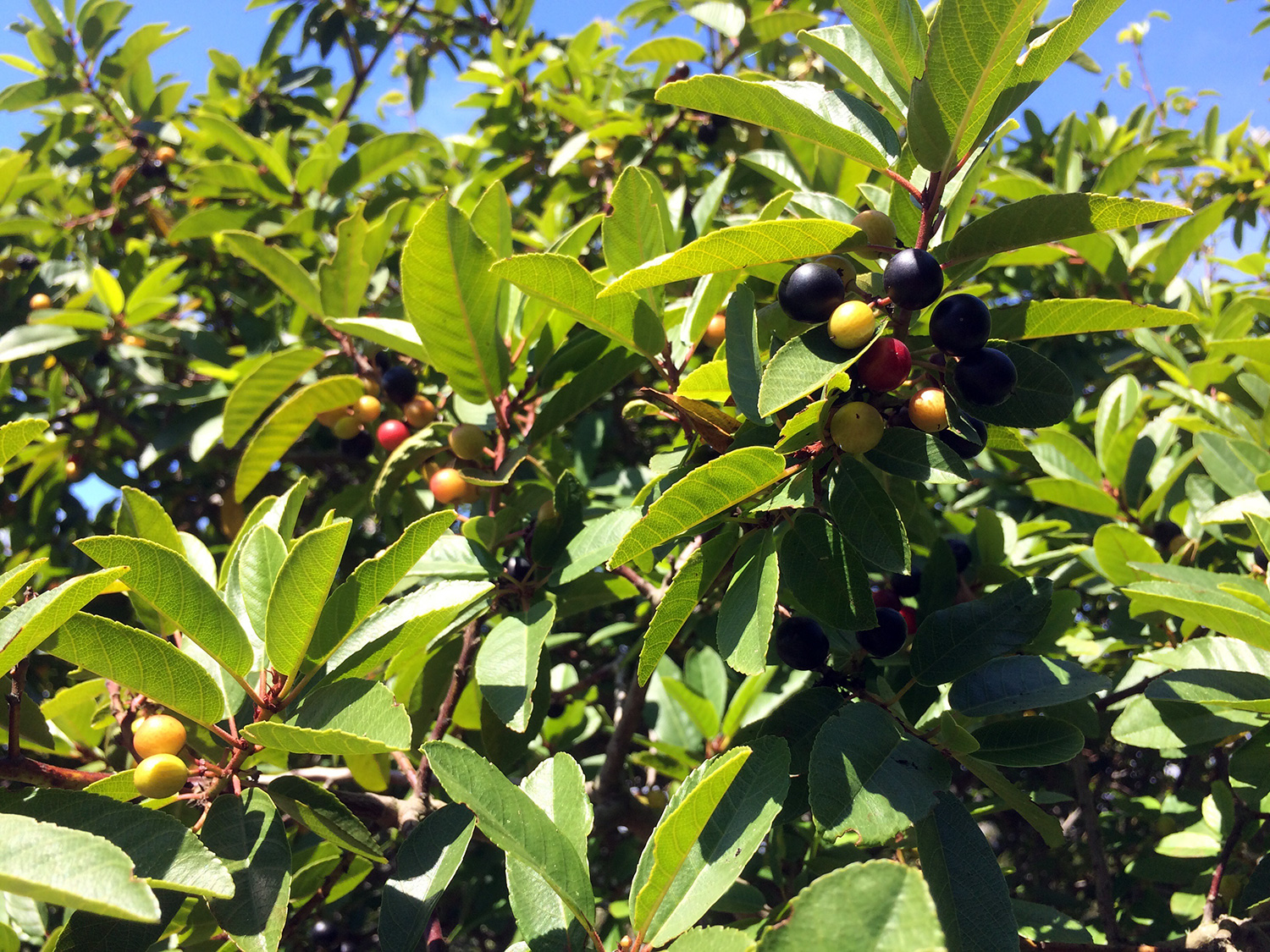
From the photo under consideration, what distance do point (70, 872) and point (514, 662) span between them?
2.02 ft

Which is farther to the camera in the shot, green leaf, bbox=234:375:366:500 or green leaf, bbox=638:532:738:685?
green leaf, bbox=234:375:366:500

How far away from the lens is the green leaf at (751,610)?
0.95 meters

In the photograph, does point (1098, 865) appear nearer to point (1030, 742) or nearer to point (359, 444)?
point (1030, 742)

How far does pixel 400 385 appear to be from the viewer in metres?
1.79

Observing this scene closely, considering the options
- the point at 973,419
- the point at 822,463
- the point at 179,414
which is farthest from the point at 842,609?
the point at 179,414

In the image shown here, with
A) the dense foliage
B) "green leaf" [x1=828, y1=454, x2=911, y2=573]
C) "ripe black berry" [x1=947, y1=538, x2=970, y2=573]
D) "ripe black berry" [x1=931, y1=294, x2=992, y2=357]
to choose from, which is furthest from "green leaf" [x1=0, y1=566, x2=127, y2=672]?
"ripe black berry" [x1=947, y1=538, x2=970, y2=573]

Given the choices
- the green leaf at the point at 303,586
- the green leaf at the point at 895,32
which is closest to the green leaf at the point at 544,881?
the green leaf at the point at 303,586

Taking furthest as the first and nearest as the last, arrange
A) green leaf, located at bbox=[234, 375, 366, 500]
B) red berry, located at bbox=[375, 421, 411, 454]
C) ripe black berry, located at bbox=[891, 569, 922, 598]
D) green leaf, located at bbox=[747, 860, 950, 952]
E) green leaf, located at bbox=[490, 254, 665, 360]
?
1. red berry, located at bbox=[375, 421, 411, 454]
2. green leaf, located at bbox=[234, 375, 366, 500]
3. ripe black berry, located at bbox=[891, 569, 922, 598]
4. green leaf, located at bbox=[490, 254, 665, 360]
5. green leaf, located at bbox=[747, 860, 950, 952]

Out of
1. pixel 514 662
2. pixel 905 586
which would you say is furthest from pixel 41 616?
pixel 905 586

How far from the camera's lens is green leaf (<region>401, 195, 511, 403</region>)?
1.27m

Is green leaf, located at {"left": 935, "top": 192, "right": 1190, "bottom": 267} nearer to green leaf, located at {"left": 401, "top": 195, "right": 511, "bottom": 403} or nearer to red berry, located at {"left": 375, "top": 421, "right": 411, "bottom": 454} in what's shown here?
green leaf, located at {"left": 401, "top": 195, "right": 511, "bottom": 403}

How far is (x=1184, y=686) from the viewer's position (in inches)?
45.2

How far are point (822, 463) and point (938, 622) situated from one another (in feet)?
1.01

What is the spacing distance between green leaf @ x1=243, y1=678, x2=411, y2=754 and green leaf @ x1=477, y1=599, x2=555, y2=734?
207 millimetres
